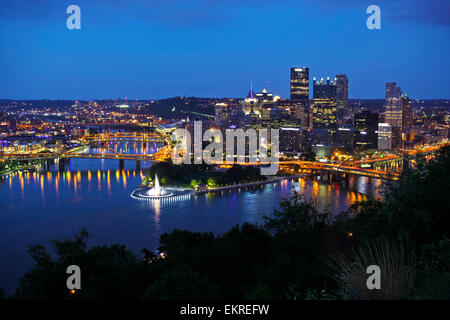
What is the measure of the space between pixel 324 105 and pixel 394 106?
4957 millimetres

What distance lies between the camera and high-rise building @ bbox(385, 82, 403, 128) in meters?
29.2

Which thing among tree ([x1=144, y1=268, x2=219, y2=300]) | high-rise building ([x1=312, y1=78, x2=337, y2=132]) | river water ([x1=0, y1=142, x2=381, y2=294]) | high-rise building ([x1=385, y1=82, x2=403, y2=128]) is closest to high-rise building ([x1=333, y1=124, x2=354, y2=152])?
high-rise building ([x1=312, y1=78, x2=337, y2=132])

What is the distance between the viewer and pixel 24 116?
39250 mm

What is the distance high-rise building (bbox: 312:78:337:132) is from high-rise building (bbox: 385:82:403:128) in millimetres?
3693

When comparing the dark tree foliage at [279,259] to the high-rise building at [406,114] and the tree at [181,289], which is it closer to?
the tree at [181,289]

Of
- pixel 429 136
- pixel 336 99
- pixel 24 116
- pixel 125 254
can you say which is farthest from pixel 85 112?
pixel 125 254

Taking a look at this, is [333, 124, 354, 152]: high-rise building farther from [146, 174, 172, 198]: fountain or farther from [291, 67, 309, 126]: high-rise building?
[146, 174, 172, 198]: fountain

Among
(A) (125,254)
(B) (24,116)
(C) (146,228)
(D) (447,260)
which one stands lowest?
(C) (146,228)

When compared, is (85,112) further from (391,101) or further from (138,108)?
A: (391,101)

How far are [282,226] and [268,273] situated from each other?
787 millimetres

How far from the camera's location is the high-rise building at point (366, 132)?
23641 millimetres

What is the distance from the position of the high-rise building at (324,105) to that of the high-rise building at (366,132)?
4.31 meters

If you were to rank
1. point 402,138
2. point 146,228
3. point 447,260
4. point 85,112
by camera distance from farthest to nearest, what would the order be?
1. point 85,112
2. point 402,138
3. point 146,228
4. point 447,260
